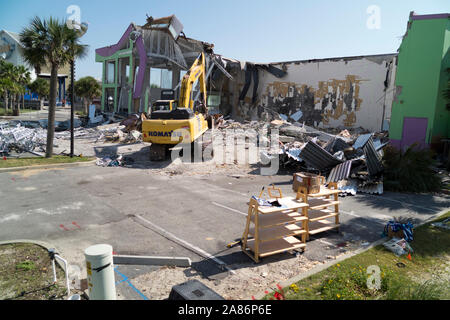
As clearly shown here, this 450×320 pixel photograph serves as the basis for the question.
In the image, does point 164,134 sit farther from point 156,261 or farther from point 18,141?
point 156,261

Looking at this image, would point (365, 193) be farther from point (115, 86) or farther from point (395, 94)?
point (115, 86)

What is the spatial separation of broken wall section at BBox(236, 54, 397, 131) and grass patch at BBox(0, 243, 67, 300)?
21660mm

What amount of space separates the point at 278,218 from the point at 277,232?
0.28 m

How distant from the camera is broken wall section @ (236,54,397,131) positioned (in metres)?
22.4

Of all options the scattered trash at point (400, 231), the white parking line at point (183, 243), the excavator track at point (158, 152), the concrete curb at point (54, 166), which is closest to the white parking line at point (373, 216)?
the scattered trash at point (400, 231)

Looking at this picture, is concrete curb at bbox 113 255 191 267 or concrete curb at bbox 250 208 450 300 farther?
concrete curb at bbox 113 255 191 267

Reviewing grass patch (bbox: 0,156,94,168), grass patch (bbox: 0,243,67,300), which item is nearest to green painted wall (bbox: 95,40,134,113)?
grass patch (bbox: 0,156,94,168)

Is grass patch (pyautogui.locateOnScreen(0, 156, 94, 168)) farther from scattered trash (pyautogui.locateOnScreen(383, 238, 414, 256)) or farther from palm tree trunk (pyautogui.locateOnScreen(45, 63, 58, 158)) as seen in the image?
scattered trash (pyautogui.locateOnScreen(383, 238, 414, 256))

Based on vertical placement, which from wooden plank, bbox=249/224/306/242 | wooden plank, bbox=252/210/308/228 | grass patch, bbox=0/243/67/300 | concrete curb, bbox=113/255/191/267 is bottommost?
grass patch, bbox=0/243/67/300

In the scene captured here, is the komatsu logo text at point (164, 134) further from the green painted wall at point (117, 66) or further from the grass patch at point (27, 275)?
the green painted wall at point (117, 66)

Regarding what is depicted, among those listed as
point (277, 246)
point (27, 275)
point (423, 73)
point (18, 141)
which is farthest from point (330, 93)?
point (27, 275)

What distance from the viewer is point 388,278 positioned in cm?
485

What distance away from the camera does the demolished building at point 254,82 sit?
23.0 meters

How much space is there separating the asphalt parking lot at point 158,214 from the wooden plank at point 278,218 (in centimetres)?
67
